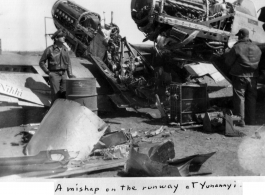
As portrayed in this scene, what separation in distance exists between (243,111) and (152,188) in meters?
4.33

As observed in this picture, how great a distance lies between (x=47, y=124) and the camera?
5.58 metres

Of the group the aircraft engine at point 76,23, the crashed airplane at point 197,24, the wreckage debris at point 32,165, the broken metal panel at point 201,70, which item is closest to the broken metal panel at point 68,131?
the wreckage debris at point 32,165

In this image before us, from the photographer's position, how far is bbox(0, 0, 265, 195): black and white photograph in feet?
14.6

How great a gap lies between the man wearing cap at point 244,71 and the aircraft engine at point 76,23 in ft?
15.3

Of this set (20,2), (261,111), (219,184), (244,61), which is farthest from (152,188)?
(261,111)

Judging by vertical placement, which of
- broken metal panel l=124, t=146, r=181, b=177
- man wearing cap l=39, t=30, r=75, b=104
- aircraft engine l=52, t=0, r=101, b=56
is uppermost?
aircraft engine l=52, t=0, r=101, b=56

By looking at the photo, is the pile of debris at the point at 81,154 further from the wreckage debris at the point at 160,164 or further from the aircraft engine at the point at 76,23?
the aircraft engine at the point at 76,23

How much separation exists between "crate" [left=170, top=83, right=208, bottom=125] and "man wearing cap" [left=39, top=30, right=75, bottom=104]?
9.01ft

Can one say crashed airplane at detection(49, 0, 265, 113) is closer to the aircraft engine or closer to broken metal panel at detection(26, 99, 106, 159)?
the aircraft engine

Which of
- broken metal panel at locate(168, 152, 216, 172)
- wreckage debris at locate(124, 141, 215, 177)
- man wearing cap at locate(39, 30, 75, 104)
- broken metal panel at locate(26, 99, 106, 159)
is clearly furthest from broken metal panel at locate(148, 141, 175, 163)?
man wearing cap at locate(39, 30, 75, 104)

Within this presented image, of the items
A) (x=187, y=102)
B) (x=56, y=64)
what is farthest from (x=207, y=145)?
(x=56, y=64)

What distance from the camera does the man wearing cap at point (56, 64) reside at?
755 centimetres

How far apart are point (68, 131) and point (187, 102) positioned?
134 inches

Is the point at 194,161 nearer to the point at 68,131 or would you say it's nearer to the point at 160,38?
the point at 68,131
